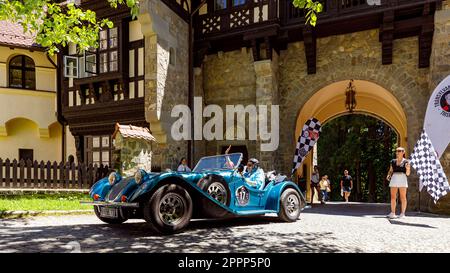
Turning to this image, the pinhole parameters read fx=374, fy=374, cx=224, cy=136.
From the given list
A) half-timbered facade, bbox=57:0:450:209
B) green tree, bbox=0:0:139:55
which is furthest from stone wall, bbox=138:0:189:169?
green tree, bbox=0:0:139:55

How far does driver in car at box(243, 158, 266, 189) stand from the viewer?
6.86 m

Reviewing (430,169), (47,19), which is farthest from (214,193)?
(47,19)

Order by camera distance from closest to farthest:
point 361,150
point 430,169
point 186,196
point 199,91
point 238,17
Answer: point 186,196
point 430,169
point 238,17
point 199,91
point 361,150

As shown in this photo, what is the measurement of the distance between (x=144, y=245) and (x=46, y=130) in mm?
13642

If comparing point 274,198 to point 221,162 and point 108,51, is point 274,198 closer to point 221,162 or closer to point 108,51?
point 221,162

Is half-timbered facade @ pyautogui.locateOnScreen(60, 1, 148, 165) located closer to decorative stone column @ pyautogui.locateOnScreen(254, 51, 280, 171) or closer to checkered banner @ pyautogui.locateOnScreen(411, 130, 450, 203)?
decorative stone column @ pyautogui.locateOnScreen(254, 51, 280, 171)

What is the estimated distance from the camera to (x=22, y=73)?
1622 centimetres

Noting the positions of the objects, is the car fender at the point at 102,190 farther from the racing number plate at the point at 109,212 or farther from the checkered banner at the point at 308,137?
the checkered banner at the point at 308,137

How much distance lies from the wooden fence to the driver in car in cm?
728

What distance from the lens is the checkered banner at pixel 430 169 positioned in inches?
320

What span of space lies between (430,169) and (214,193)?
5.21 m

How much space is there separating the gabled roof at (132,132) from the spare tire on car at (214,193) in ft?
15.9

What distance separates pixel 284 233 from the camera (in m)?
5.80
